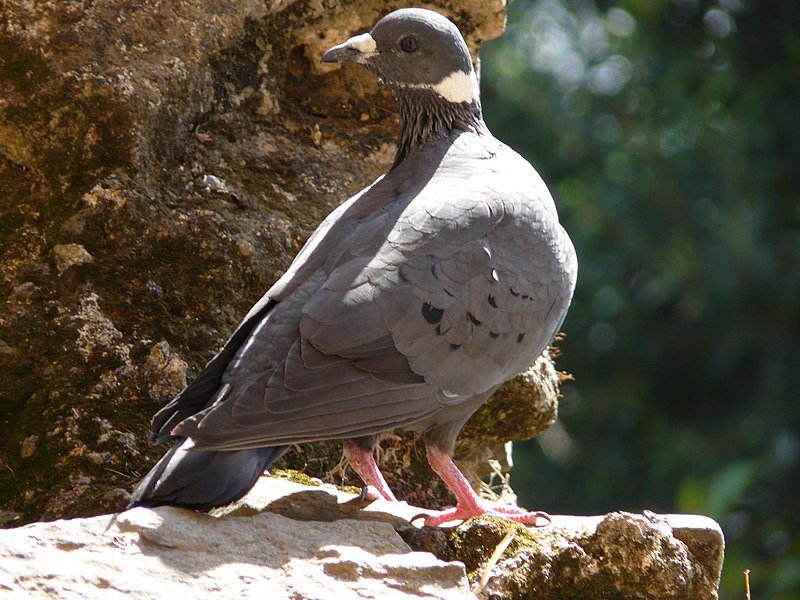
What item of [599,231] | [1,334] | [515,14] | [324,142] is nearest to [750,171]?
[599,231]

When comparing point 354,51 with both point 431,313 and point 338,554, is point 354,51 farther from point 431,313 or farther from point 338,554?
point 338,554

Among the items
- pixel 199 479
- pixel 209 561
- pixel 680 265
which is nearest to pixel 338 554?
pixel 209 561

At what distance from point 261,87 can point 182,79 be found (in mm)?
497

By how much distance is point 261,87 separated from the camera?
5.33 meters

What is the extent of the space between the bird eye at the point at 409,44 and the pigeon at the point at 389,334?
1.49 feet

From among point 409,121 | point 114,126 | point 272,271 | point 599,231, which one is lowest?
point 599,231

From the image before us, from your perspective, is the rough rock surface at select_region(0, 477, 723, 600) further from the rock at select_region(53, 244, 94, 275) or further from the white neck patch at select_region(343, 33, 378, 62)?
the white neck patch at select_region(343, 33, 378, 62)

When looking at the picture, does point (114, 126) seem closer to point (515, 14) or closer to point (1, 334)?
point (1, 334)

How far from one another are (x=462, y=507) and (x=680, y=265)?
7.34 meters

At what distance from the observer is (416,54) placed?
182 inches

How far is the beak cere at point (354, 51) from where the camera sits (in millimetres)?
4582

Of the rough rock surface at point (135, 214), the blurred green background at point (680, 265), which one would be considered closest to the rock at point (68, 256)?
the rough rock surface at point (135, 214)

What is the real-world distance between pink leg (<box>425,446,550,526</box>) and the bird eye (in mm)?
1522

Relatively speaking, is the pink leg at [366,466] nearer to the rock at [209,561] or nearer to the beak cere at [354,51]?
the rock at [209,561]
